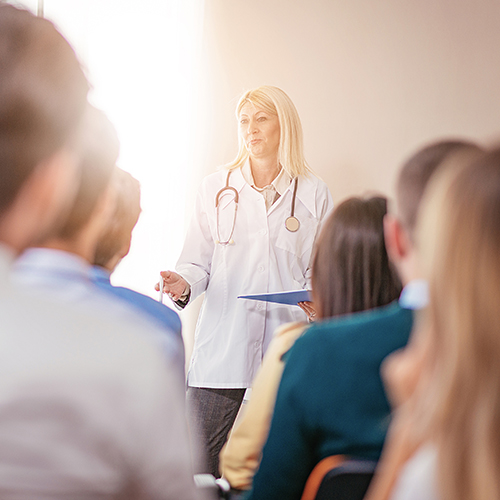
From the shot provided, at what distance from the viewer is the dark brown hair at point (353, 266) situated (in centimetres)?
112

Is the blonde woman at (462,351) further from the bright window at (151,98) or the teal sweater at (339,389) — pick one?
the bright window at (151,98)

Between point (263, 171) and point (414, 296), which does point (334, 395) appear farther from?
point (263, 171)

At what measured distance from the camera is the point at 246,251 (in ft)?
7.54

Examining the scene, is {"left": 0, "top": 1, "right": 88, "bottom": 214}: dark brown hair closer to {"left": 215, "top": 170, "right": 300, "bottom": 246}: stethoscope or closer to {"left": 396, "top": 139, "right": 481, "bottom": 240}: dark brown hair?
{"left": 396, "top": 139, "right": 481, "bottom": 240}: dark brown hair

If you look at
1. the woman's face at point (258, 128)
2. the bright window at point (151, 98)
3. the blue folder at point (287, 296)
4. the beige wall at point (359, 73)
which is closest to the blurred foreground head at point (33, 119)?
the blue folder at point (287, 296)

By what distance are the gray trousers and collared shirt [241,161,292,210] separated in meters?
0.82

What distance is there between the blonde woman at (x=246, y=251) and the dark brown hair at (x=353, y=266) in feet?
3.46

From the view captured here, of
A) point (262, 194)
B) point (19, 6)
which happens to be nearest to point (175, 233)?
point (262, 194)

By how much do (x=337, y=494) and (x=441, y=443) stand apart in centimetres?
37

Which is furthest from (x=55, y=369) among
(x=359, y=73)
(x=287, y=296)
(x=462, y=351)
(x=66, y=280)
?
(x=359, y=73)

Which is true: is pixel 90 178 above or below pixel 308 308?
above

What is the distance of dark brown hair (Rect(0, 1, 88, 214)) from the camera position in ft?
1.51

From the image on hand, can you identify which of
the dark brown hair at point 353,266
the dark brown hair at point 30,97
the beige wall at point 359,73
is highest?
the beige wall at point 359,73

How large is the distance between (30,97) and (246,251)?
6.06 feet
